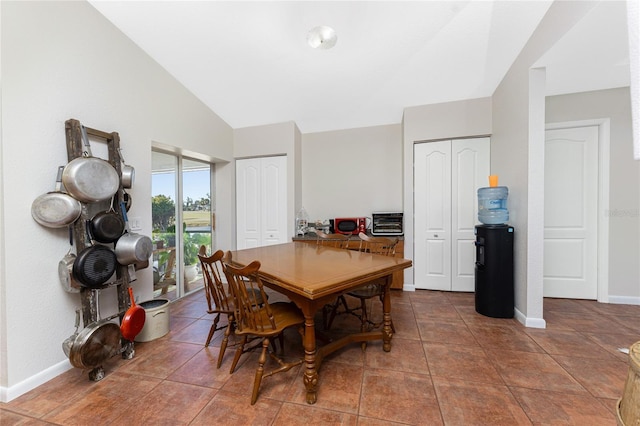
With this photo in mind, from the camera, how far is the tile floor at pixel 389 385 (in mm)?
1474

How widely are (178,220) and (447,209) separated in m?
3.82

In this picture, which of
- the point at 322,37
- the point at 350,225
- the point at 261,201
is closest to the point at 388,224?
the point at 350,225

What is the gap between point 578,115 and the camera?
3.02 meters

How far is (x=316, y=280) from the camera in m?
1.52

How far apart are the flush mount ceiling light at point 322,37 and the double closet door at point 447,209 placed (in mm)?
1912

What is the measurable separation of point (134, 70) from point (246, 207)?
232 cm

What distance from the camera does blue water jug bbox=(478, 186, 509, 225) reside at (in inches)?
112

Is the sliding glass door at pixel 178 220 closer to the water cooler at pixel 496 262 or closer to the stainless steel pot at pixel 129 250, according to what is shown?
the stainless steel pot at pixel 129 250

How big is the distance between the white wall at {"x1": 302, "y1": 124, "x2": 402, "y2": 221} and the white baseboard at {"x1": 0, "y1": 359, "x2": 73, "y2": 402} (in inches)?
131

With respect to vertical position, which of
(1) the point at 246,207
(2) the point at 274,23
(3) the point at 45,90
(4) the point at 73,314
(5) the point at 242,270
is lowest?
(4) the point at 73,314

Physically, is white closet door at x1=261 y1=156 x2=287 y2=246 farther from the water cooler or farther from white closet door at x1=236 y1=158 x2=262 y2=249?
the water cooler

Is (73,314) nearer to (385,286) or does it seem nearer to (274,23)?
(385,286)

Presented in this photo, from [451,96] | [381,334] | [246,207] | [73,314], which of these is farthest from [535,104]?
[73,314]

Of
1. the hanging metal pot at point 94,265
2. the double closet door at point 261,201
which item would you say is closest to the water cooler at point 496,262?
the double closet door at point 261,201
